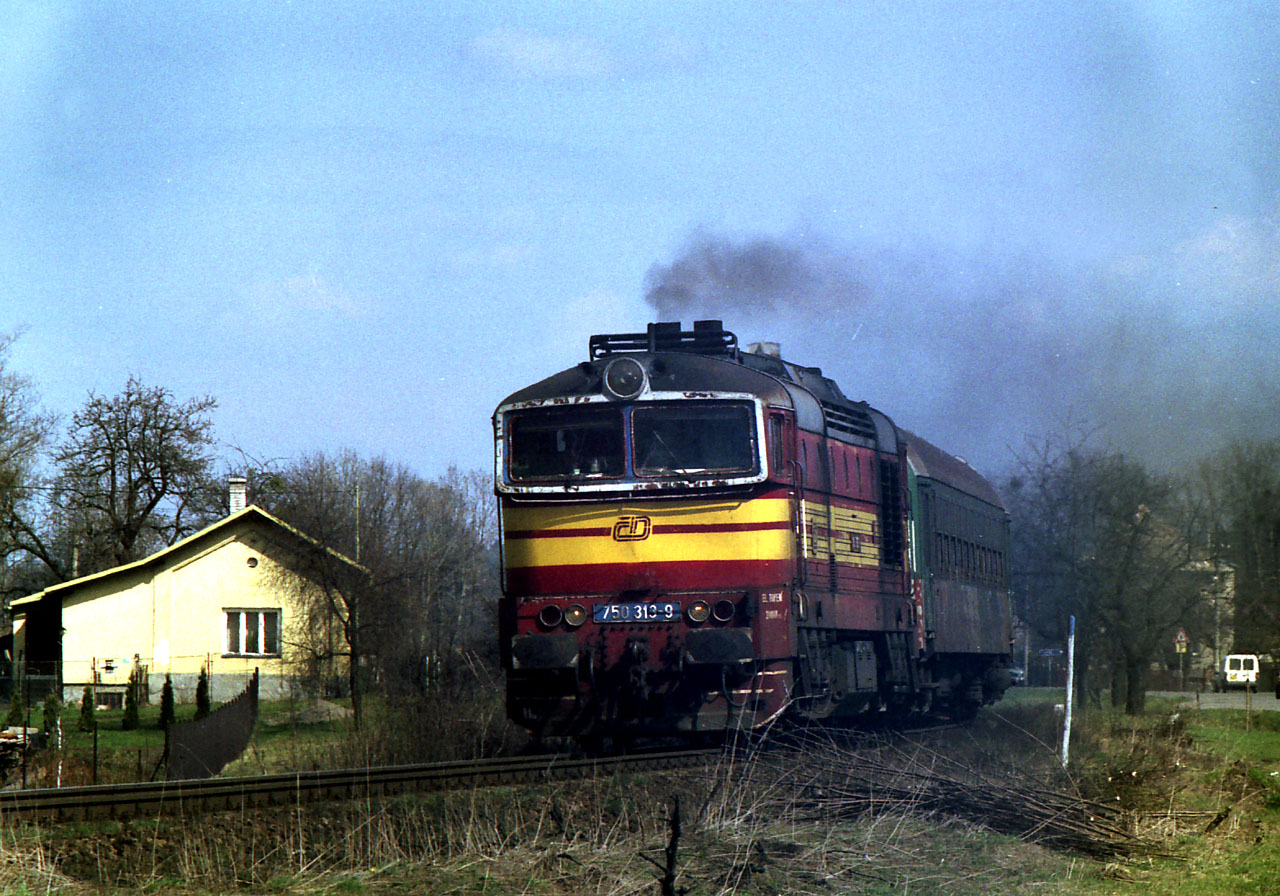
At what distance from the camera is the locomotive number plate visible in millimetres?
13727

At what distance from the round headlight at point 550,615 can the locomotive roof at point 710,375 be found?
2.07 metres

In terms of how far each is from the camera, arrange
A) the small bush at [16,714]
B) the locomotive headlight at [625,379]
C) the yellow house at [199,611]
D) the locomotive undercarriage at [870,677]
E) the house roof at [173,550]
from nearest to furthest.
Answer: the locomotive headlight at [625,379], the locomotive undercarriage at [870,677], the small bush at [16,714], the house roof at [173,550], the yellow house at [199,611]

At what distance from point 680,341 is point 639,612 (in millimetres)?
3270

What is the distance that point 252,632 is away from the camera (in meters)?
37.7

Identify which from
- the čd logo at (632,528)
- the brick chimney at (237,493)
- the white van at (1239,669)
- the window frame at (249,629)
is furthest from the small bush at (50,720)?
the white van at (1239,669)

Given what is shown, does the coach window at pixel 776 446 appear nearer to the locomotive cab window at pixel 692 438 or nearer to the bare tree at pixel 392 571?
the locomotive cab window at pixel 692 438

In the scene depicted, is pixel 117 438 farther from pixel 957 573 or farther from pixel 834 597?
pixel 834 597

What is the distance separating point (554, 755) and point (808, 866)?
511cm

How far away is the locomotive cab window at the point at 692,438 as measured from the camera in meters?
13.9

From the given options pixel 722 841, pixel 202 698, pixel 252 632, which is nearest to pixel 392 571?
pixel 252 632

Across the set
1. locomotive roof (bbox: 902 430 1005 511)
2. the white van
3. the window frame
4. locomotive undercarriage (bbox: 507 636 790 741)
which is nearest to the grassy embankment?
locomotive undercarriage (bbox: 507 636 790 741)

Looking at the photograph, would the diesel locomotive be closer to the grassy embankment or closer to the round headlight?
the round headlight

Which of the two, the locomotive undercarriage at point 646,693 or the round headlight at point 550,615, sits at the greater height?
the round headlight at point 550,615

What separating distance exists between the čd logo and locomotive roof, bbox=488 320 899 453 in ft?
4.29
